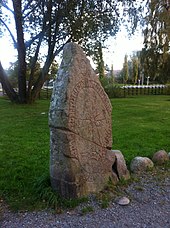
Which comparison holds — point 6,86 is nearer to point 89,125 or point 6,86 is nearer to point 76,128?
point 89,125

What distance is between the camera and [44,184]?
410cm

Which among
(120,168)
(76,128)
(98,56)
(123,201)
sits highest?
(98,56)

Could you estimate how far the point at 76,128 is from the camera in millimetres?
3766

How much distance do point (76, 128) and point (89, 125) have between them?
27 cm

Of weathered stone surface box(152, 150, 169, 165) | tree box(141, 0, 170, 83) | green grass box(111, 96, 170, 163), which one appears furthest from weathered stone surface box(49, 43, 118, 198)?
tree box(141, 0, 170, 83)

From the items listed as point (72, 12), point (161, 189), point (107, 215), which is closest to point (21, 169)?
point (107, 215)

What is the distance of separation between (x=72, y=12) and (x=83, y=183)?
1225cm

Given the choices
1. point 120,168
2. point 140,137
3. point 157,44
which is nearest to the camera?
point 120,168

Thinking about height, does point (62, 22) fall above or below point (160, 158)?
above

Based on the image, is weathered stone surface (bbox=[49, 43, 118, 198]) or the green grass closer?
weathered stone surface (bbox=[49, 43, 118, 198])

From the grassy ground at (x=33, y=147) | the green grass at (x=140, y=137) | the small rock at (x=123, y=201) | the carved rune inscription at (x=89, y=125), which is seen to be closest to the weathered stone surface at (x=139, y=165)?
the green grass at (x=140, y=137)

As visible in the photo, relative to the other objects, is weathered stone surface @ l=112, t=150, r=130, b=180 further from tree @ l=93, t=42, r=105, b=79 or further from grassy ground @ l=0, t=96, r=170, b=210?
tree @ l=93, t=42, r=105, b=79

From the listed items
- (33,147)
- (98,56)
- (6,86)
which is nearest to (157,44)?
(98,56)

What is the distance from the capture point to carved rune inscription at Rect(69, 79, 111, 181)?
3.74 metres
